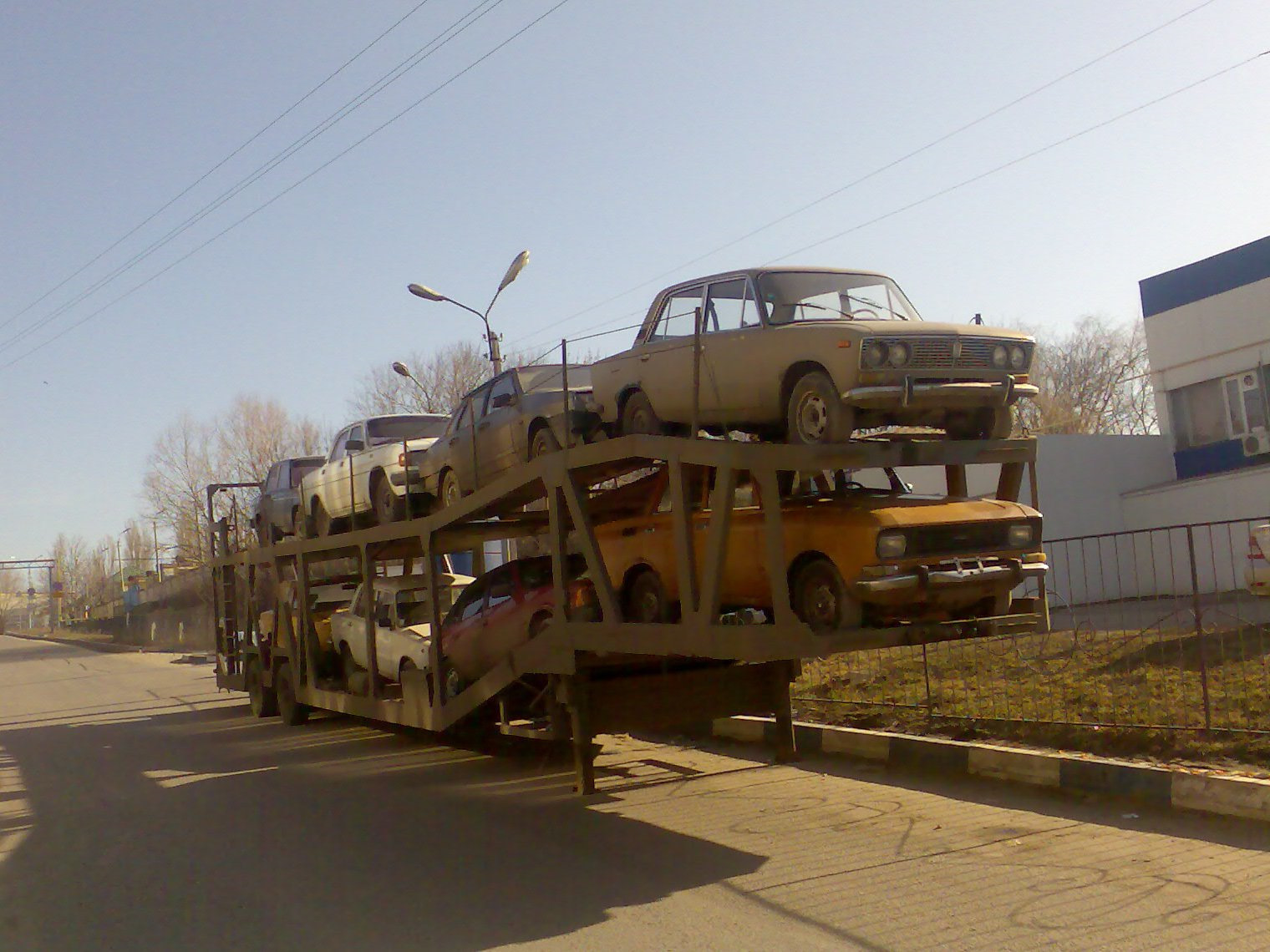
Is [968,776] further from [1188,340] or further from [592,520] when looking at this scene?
[1188,340]

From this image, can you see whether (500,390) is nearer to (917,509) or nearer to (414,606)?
(414,606)

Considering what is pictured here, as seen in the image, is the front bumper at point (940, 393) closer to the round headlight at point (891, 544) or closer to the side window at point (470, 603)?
the round headlight at point (891, 544)

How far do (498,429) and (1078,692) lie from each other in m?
5.54

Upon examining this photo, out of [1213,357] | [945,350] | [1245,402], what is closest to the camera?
[945,350]

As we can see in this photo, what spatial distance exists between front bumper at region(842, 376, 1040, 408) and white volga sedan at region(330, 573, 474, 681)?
5.73 m

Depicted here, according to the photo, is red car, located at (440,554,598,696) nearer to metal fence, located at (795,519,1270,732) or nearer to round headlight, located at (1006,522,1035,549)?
metal fence, located at (795,519,1270,732)

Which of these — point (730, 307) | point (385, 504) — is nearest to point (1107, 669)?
point (730, 307)

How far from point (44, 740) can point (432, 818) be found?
9.40m

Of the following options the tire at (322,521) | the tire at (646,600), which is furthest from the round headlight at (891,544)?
the tire at (322,521)

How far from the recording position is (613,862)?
7.25 meters

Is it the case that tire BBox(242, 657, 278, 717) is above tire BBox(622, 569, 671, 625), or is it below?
below

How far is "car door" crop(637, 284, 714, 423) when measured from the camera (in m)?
8.13

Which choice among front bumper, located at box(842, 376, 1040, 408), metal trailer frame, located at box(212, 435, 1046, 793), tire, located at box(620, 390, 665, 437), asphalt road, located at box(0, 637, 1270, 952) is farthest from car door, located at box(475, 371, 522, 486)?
front bumper, located at box(842, 376, 1040, 408)

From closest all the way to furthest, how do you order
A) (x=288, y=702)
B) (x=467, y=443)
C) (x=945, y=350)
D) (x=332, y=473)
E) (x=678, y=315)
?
(x=945, y=350) → (x=678, y=315) → (x=467, y=443) → (x=332, y=473) → (x=288, y=702)
